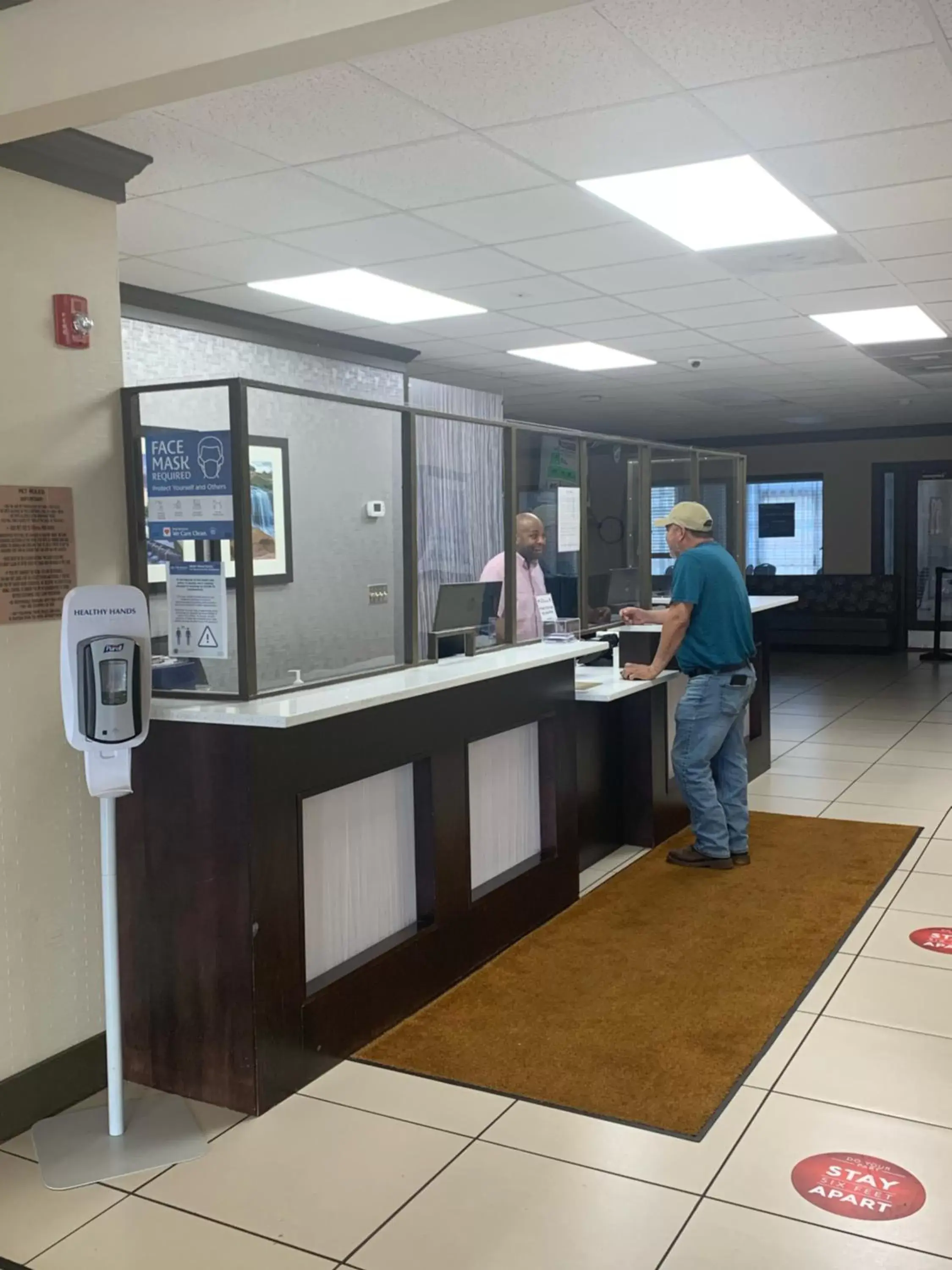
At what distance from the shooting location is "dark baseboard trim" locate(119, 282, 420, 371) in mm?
5898

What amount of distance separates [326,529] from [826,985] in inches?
156

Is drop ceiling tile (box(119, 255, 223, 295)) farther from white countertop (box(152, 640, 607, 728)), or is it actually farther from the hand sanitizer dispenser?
the hand sanitizer dispenser

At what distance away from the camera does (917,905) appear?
15.5ft

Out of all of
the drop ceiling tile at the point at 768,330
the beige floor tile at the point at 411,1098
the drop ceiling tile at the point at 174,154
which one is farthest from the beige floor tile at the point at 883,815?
the drop ceiling tile at the point at 174,154

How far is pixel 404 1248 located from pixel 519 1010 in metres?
1.29

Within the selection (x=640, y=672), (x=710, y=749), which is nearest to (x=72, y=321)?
(x=640, y=672)

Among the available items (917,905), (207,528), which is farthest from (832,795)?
(207,528)

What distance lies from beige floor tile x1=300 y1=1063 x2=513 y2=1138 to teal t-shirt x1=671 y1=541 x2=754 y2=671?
8.38 ft

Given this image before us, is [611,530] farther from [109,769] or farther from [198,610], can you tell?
[109,769]

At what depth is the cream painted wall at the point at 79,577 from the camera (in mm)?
3115

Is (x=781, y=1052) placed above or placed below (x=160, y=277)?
below

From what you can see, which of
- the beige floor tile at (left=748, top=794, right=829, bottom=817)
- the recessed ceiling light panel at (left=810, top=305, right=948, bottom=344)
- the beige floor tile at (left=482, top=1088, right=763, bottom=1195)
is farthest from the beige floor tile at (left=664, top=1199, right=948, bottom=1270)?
the recessed ceiling light panel at (left=810, top=305, right=948, bottom=344)

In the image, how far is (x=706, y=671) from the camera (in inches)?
208

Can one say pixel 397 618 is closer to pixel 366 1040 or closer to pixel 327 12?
pixel 366 1040
